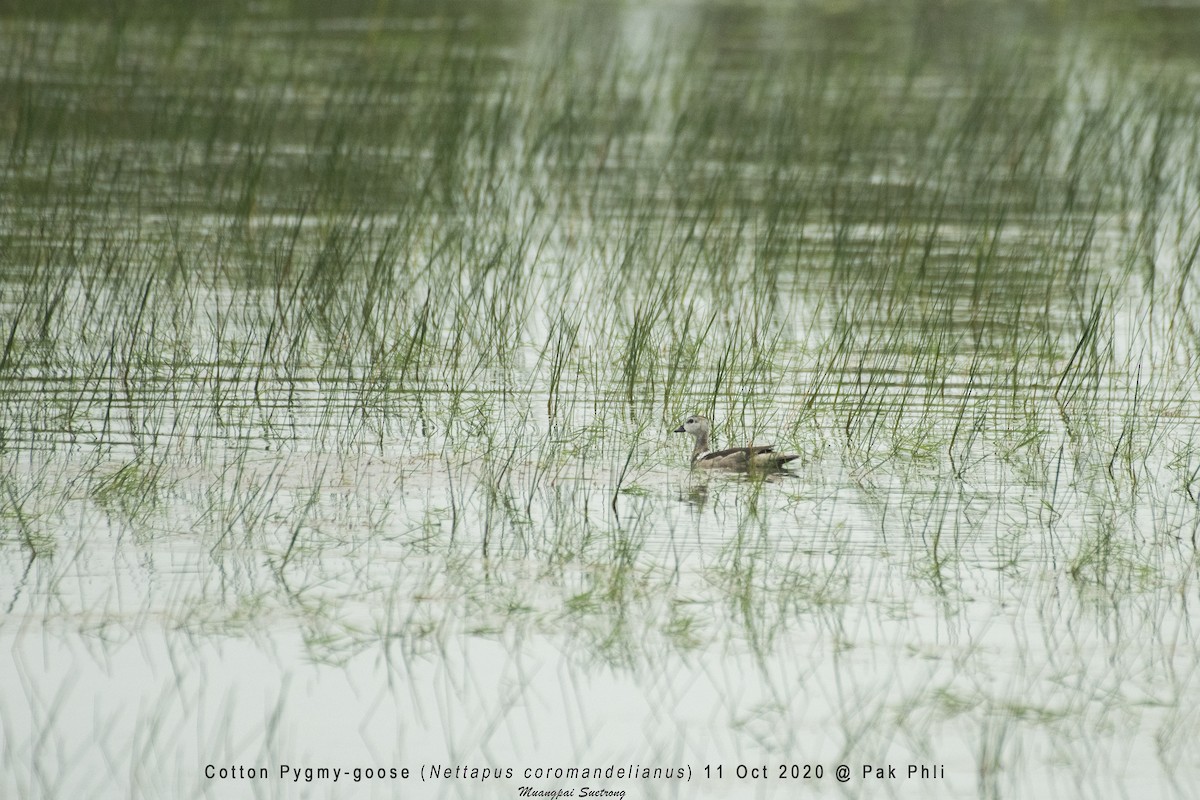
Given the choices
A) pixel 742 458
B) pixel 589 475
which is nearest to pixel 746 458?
pixel 742 458

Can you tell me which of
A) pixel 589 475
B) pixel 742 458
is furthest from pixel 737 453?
pixel 589 475

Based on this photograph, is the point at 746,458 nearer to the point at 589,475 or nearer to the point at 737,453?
the point at 737,453

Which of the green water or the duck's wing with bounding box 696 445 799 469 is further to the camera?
the duck's wing with bounding box 696 445 799 469

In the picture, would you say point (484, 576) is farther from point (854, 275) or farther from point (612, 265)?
point (854, 275)

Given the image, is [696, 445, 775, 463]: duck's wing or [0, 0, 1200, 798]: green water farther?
[696, 445, 775, 463]: duck's wing

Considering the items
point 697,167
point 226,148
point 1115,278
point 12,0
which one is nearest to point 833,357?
point 1115,278

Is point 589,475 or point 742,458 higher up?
point 742,458

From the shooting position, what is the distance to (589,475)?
5.55m

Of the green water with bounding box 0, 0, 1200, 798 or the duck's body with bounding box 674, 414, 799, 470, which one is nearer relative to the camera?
the green water with bounding box 0, 0, 1200, 798

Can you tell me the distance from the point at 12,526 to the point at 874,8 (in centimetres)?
1714

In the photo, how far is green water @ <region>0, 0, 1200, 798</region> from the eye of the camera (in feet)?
12.4

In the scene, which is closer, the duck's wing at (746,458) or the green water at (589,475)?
the green water at (589,475)

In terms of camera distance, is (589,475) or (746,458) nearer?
(746,458)

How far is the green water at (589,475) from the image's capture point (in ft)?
12.4
